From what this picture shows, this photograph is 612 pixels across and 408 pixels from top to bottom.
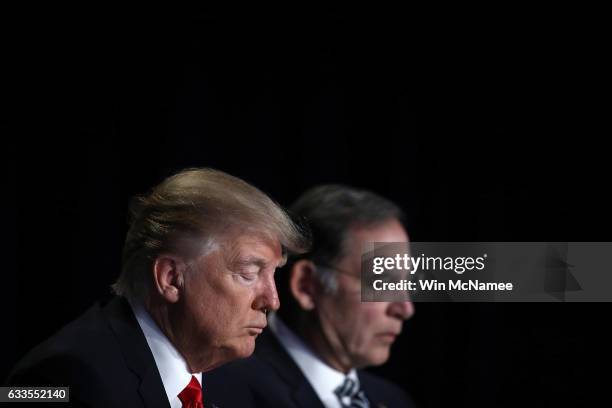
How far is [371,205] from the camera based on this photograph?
8.02 ft

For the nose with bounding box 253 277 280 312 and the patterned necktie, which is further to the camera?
the patterned necktie

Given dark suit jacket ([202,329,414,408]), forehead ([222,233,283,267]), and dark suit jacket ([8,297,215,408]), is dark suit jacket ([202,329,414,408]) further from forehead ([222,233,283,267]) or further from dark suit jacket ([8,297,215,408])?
forehead ([222,233,283,267])

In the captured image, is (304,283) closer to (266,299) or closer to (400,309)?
(400,309)

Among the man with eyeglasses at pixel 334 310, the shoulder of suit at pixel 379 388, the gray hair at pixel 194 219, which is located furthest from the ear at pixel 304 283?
the gray hair at pixel 194 219

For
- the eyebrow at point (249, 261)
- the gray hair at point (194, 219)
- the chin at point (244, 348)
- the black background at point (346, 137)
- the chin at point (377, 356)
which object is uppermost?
the black background at point (346, 137)

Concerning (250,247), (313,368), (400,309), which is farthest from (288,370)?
(250,247)

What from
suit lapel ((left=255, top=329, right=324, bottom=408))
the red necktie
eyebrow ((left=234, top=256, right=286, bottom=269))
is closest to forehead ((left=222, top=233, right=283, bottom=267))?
eyebrow ((left=234, top=256, right=286, bottom=269))

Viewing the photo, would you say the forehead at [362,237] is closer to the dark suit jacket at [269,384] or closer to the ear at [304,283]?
the ear at [304,283]

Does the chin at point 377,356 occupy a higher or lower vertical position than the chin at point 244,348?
higher

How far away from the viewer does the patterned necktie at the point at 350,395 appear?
7.77ft

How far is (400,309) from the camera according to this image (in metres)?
2.32

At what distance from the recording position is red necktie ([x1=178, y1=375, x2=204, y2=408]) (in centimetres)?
161

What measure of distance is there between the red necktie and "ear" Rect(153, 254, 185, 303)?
0.17 meters

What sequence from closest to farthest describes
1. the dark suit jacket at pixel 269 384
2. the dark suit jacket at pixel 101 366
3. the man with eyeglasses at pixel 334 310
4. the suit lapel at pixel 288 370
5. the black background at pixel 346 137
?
the dark suit jacket at pixel 101 366, the dark suit jacket at pixel 269 384, the suit lapel at pixel 288 370, the man with eyeglasses at pixel 334 310, the black background at pixel 346 137
